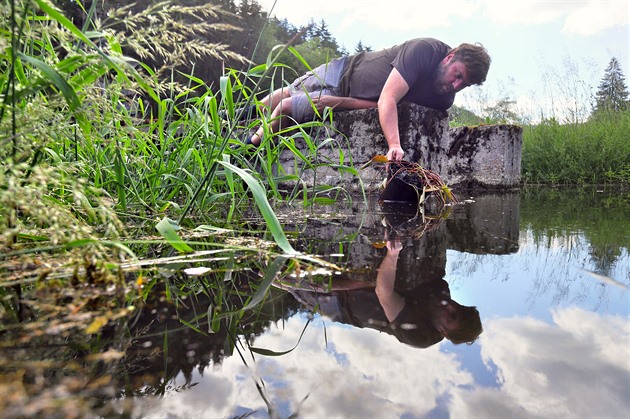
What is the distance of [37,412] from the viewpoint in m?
0.32

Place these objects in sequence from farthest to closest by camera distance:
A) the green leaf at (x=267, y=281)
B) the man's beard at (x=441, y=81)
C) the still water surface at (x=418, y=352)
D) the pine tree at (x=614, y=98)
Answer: the pine tree at (x=614, y=98) → the man's beard at (x=441, y=81) → the green leaf at (x=267, y=281) → the still water surface at (x=418, y=352)

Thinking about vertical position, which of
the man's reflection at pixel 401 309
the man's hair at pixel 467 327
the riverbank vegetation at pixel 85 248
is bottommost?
the man's hair at pixel 467 327

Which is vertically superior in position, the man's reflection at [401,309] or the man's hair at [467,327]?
the man's reflection at [401,309]

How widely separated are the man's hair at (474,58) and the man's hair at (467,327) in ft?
8.46

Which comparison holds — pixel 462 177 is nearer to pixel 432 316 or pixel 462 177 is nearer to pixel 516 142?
pixel 516 142

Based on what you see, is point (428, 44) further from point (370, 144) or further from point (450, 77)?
point (370, 144)

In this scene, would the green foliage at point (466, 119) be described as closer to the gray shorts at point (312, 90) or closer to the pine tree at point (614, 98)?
the pine tree at point (614, 98)

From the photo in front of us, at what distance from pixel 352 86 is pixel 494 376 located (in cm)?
297

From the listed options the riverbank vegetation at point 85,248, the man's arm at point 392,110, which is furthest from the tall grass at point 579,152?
the riverbank vegetation at point 85,248

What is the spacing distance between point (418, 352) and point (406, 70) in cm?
251

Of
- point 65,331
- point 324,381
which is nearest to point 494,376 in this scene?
point 324,381

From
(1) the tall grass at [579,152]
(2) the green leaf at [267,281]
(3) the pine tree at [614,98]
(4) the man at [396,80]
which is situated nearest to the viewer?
(2) the green leaf at [267,281]

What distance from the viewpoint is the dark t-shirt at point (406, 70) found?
9.07 ft

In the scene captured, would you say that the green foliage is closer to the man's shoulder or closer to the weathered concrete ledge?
the weathered concrete ledge
